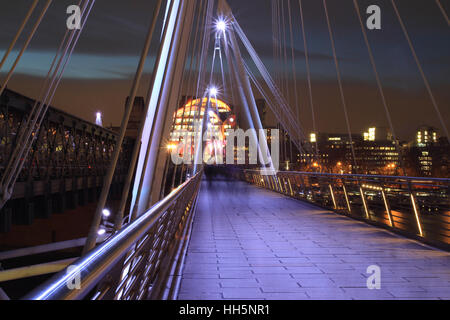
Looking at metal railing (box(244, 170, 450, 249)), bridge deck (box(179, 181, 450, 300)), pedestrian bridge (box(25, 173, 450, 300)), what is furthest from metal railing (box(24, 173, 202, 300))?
metal railing (box(244, 170, 450, 249))

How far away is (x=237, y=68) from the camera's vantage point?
81.3 ft

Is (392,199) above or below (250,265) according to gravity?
above

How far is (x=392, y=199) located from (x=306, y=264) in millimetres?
3810

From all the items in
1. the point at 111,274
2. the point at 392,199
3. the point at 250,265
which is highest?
the point at 392,199

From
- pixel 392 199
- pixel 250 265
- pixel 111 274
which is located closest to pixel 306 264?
pixel 250 265

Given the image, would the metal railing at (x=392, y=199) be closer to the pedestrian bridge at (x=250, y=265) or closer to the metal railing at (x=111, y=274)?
the pedestrian bridge at (x=250, y=265)

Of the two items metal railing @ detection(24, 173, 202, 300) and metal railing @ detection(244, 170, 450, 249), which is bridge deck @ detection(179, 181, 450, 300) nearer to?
metal railing @ detection(244, 170, 450, 249)

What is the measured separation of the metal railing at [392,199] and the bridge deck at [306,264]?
0.36 m

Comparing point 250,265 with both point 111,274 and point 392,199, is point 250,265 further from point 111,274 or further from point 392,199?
point 392,199

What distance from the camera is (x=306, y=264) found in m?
5.59

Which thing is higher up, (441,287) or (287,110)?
(287,110)
